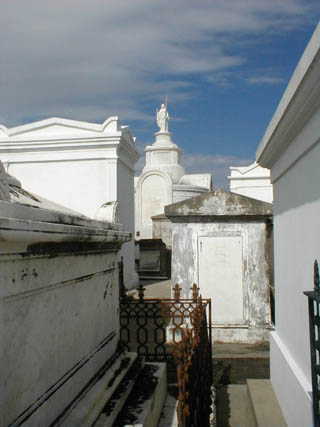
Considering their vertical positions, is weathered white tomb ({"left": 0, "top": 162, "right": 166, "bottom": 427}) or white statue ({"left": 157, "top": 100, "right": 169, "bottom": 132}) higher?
white statue ({"left": 157, "top": 100, "right": 169, "bottom": 132})

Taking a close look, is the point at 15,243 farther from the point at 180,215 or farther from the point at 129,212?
the point at 129,212

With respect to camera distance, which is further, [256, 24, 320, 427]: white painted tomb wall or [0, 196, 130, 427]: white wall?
[256, 24, 320, 427]: white painted tomb wall

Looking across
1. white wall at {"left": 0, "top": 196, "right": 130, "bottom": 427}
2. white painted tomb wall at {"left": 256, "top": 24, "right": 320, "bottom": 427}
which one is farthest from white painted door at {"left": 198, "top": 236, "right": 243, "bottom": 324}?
white wall at {"left": 0, "top": 196, "right": 130, "bottom": 427}

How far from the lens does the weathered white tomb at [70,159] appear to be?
412 inches

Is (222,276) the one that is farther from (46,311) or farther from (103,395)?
(46,311)

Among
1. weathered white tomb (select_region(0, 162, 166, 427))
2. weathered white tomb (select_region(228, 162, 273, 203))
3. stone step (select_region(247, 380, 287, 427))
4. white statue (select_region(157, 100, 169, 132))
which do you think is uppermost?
white statue (select_region(157, 100, 169, 132))

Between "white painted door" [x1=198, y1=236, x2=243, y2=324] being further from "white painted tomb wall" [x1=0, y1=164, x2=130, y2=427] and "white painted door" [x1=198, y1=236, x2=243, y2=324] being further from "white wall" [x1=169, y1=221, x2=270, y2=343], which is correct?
"white painted tomb wall" [x1=0, y1=164, x2=130, y2=427]

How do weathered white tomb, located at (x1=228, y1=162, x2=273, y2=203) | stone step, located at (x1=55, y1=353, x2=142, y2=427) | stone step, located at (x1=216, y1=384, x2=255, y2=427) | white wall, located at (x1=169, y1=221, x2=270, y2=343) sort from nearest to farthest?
stone step, located at (x1=55, y1=353, x2=142, y2=427), stone step, located at (x1=216, y1=384, x2=255, y2=427), white wall, located at (x1=169, y1=221, x2=270, y2=343), weathered white tomb, located at (x1=228, y1=162, x2=273, y2=203)

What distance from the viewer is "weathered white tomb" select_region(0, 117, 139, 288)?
10.5 m

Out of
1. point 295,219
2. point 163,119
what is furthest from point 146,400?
point 163,119

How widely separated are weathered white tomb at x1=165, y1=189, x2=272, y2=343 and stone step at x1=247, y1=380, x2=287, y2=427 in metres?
1.74

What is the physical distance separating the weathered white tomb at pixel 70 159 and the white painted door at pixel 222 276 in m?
4.60

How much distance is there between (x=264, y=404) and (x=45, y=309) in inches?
101

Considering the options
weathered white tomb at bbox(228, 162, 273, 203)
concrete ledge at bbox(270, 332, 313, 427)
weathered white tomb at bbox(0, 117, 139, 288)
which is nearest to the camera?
concrete ledge at bbox(270, 332, 313, 427)
